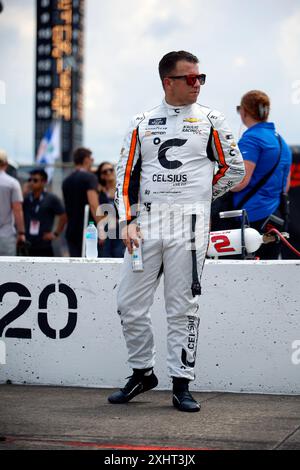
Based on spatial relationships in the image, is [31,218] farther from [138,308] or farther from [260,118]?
[138,308]

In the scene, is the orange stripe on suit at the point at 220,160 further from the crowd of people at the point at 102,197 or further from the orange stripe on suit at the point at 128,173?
the crowd of people at the point at 102,197

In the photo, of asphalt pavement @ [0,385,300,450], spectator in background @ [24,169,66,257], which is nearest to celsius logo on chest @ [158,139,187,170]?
asphalt pavement @ [0,385,300,450]

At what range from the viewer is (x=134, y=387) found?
19.2ft

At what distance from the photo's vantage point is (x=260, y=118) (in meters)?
7.24

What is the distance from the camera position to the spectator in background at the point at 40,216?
11.2m

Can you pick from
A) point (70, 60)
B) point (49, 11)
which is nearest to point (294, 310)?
point (70, 60)

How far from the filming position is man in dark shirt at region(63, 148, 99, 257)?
1053 cm

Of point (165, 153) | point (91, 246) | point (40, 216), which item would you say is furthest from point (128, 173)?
point (40, 216)

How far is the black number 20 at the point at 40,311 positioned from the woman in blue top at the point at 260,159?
147 centimetres

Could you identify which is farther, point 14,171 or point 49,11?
point 49,11

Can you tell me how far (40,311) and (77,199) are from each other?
399 centimetres

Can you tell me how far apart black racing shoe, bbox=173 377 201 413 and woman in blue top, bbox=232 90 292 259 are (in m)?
1.73

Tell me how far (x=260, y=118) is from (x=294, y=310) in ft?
5.40

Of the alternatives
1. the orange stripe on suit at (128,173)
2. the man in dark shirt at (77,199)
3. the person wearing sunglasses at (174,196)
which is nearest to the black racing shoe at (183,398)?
the person wearing sunglasses at (174,196)
